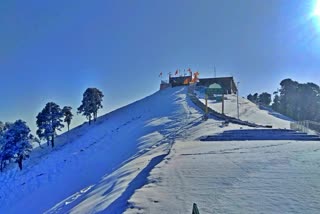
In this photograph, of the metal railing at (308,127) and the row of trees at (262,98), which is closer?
the metal railing at (308,127)

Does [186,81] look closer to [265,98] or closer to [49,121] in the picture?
[265,98]

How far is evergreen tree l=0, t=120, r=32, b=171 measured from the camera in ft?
133

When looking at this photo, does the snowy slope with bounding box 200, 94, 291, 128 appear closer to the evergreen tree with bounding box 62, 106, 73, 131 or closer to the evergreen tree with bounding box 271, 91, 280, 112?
the evergreen tree with bounding box 271, 91, 280, 112

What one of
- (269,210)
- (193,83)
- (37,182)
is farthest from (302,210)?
(193,83)

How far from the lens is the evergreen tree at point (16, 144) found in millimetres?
40594

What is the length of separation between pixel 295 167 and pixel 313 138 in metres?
9.87

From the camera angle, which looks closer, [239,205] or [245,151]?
[239,205]

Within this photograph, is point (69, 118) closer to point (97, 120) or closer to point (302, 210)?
point (97, 120)

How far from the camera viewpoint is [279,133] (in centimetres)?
2034

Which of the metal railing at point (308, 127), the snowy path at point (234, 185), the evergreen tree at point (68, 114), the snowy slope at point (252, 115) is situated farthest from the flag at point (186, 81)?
the snowy path at point (234, 185)

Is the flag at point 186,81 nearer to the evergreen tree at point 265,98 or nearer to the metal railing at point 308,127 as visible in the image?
the evergreen tree at point 265,98

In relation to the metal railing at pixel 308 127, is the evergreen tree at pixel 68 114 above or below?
above

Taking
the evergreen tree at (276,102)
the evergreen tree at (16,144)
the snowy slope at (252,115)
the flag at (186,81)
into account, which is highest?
the flag at (186,81)

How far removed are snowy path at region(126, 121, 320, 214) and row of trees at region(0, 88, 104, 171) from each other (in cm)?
3389
